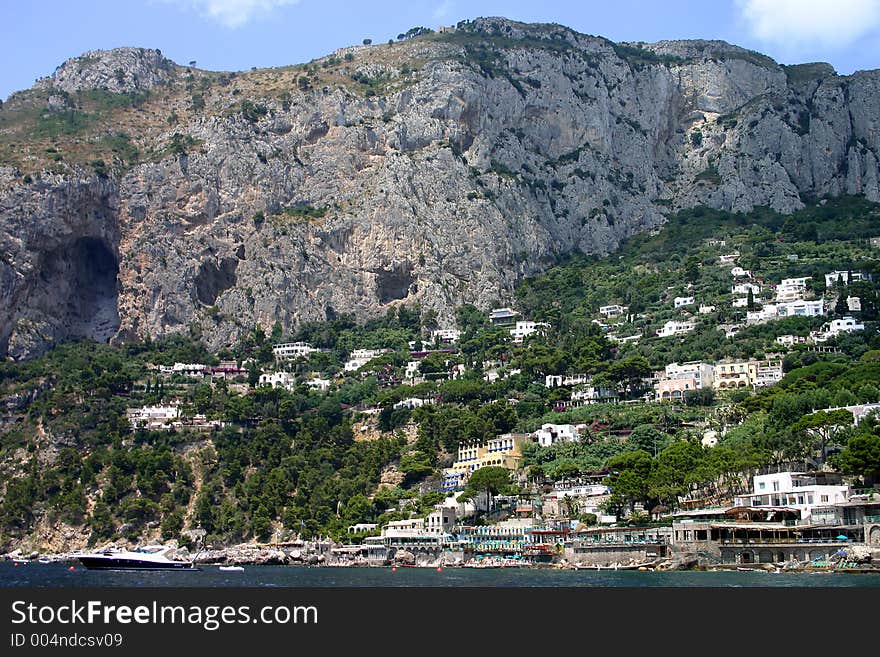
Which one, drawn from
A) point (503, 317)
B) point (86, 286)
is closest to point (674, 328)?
point (503, 317)

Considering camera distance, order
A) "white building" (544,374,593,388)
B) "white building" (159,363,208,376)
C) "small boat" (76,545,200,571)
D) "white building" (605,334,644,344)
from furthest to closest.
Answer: "white building" (159,363,208,376) → "white building" (605,334,644,344) → "white building" (544,374,593,388) → "small boat" (76,545,200,571)

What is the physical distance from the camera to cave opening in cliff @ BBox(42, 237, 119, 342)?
150375 mm

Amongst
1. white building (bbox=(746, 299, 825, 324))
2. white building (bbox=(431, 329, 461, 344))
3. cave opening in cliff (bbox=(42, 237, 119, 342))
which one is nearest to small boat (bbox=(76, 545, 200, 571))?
white building (bbox=(431, 329, 461, 344))

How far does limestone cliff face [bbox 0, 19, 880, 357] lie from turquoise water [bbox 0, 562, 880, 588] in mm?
58245

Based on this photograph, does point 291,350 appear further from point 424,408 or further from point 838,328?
point 838,328

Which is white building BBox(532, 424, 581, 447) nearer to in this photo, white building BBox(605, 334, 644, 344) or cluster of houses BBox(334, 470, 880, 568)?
cluster of houses BBox(334, 470, 880, 568)

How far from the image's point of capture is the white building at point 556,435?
112 meters

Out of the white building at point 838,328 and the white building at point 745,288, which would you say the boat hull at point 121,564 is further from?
the white building at point 745,288

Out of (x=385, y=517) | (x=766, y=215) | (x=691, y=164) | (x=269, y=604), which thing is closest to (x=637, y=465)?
(x=385, y=517)

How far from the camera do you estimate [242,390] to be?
136m

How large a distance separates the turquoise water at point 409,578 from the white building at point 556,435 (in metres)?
25.0

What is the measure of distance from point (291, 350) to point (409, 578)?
69.8 metres

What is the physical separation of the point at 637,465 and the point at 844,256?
62.3 metres

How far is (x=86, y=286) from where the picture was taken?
513 ft
